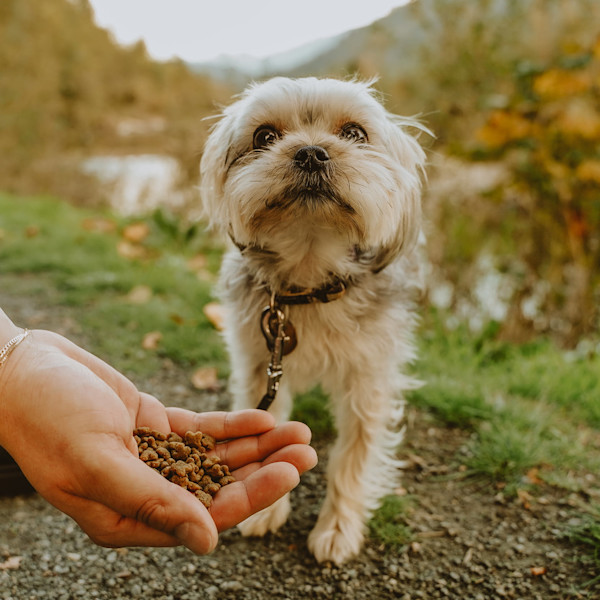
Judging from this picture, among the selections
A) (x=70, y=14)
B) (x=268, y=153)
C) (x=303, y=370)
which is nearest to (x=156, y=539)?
(x=303, y=370)

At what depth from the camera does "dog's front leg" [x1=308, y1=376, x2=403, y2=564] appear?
2.86m

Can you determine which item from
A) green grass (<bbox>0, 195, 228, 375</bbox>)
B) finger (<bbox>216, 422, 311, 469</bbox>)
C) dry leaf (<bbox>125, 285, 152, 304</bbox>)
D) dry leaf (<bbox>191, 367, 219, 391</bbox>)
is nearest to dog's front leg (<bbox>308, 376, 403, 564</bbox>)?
finger (<bbox>216, 422, 311, 469</bbox>)

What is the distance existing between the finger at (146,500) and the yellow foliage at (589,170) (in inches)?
185

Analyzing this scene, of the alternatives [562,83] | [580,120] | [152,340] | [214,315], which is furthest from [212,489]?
[562,83]

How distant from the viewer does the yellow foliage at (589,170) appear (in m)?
5.01

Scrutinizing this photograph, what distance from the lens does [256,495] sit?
1.96 m

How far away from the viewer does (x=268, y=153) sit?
253 cm

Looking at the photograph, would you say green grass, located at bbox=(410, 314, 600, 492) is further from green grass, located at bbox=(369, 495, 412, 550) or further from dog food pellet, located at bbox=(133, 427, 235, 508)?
dog food pellet, located at bbox=(133, 427, 235, 508)

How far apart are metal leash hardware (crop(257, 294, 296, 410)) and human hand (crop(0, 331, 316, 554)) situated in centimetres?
32

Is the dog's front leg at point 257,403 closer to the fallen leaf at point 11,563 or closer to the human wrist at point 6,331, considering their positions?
the fallen leaf at point 11,563

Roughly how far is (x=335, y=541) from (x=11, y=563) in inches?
57.0

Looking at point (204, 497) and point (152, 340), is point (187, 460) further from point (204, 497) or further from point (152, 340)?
point (152, 340)

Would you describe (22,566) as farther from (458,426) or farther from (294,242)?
(458,426)

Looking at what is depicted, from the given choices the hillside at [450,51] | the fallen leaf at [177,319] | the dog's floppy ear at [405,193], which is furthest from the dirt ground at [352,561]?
the hillside at [450,51]
